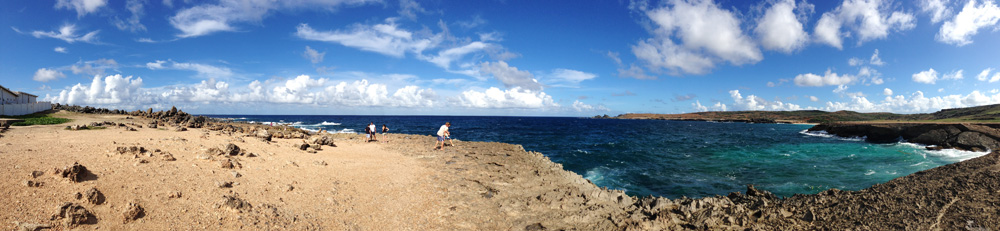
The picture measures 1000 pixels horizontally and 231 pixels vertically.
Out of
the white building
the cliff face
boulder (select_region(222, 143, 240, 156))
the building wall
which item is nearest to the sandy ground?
boulder (select_region(222, 143, 240, 156))

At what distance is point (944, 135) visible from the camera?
2995 cm

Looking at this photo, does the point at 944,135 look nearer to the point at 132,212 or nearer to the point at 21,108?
the point at 132,212

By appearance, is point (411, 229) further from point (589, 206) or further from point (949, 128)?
point (949, 128)

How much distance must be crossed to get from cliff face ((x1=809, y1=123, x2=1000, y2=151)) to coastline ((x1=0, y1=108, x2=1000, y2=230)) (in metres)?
24.9

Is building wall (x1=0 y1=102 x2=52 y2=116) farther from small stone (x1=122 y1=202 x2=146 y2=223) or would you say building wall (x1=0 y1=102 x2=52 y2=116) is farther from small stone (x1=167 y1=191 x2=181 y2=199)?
small stone (x1=122 y1=202 x2=146 y2=223)

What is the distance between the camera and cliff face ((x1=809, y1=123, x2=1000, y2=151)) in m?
26.6

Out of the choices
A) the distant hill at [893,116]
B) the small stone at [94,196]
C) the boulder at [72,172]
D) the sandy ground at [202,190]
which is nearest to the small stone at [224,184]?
the sandy ground at [202,190]

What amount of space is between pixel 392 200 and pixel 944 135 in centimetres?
4645

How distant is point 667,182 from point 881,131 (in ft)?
→ 133

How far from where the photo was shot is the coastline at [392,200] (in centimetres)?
678

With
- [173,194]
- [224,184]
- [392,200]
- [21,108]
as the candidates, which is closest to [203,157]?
[224,184]

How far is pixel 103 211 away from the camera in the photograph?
20.3 feet

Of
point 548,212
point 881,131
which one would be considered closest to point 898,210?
point 548,212

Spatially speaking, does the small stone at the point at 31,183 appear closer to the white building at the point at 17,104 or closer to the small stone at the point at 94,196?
the small stone at the point at 94,196
